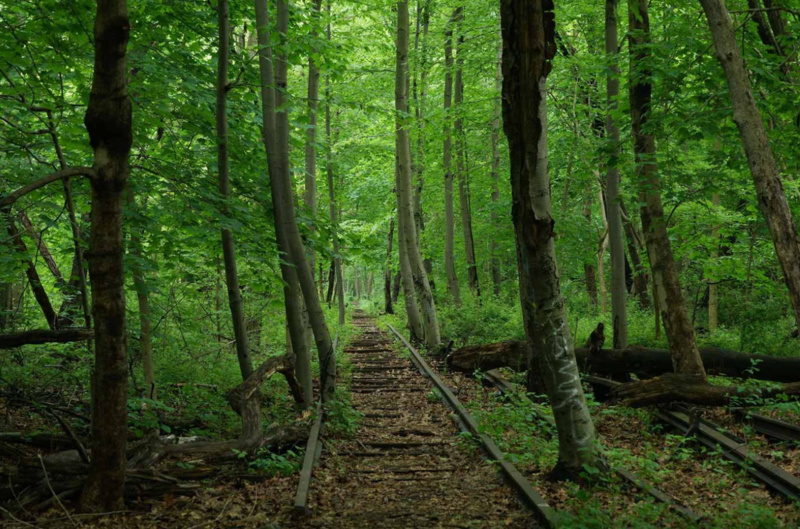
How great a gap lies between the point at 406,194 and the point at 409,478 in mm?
10931

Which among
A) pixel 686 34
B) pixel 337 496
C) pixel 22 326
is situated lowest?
pixel 337 496

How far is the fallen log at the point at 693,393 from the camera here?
7616mm

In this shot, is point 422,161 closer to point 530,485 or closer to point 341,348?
point 341,348

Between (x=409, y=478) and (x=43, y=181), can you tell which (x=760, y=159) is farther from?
(x=43, y=181)

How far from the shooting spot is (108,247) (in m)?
4.43

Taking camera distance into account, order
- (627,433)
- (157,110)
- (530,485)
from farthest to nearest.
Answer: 1. (627,433)
2. (157,110)
3. (530,485)

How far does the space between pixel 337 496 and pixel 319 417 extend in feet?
7.97

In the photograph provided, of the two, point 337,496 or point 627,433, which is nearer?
point 337,496

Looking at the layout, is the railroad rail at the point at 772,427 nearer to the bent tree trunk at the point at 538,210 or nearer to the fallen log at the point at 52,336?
the bent tree trunk at the point at 538,210

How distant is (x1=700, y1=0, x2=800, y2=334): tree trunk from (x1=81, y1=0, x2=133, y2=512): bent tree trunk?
21.3 feet

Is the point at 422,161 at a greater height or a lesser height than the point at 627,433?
greater

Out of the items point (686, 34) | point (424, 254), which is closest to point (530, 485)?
point (686, 34)

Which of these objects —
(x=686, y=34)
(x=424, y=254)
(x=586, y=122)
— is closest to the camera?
(x=686, y=34)

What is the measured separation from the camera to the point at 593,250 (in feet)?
68.8
